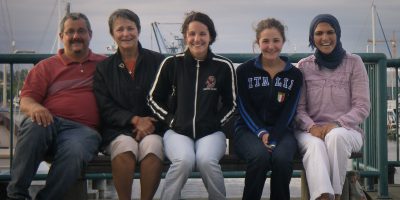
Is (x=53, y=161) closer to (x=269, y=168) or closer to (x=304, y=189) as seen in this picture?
(x=269, y=168)

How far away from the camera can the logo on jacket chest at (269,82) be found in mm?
4551

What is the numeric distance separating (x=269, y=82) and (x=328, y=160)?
2.52 feet

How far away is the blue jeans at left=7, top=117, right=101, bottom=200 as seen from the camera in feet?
13.5

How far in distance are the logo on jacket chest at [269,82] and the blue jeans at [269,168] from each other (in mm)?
479

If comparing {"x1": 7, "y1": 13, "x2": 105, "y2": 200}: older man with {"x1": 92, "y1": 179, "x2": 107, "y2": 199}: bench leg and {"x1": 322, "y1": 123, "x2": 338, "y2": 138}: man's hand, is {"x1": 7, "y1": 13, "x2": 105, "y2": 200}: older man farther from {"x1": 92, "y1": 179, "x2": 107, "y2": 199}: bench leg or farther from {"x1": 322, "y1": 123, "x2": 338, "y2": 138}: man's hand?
{"x1": 92, "y1": 179, "x2": 107, "y2": 199}: bench leg

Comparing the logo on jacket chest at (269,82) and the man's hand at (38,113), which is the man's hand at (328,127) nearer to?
the logo on jacket chest at (269,82)

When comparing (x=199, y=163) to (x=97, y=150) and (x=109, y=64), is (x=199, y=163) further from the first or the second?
(x=109, y=64)

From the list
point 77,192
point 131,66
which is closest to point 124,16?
point 131,66

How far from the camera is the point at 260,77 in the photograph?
181 inches

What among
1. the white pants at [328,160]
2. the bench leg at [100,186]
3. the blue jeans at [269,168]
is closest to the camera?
the white pants at [328,160]

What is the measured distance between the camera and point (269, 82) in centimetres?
456

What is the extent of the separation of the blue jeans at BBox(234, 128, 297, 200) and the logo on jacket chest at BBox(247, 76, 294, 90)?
0.48 meters

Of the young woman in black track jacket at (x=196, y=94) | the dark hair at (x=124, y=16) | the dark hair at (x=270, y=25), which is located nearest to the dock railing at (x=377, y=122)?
the dark hair at (x=270, y=25)

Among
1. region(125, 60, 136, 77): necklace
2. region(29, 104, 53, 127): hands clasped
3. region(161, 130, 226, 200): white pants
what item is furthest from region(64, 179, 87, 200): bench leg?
region(125, 60, 136, 77): necklace
